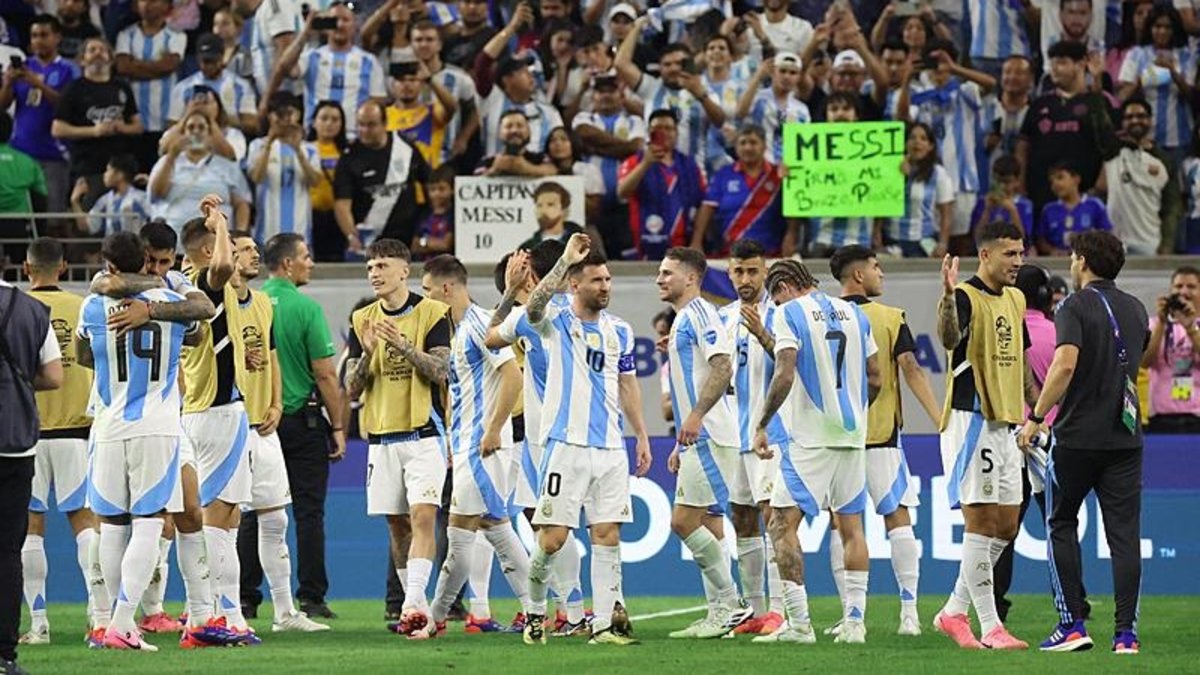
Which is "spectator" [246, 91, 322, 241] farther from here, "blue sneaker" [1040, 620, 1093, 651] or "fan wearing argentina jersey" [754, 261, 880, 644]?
"blue sneaker" [1040, 620, 1093, 651]

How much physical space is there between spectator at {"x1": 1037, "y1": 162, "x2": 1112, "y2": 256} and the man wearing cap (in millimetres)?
8197

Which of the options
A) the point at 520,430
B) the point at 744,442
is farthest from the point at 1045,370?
the point at 520,430

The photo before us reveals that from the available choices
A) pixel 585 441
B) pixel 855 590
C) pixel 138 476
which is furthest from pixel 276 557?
pixel 855 590

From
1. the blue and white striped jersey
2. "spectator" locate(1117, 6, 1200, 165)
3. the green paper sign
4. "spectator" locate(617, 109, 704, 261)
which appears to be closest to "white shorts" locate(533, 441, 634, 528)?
the blue and white striped jersey

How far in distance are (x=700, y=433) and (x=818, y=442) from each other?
1040mm

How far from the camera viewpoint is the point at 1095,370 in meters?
12.5

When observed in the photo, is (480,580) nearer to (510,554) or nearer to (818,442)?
(510,554)

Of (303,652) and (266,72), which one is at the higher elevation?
(266,72)

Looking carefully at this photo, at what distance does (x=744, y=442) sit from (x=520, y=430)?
1.77m

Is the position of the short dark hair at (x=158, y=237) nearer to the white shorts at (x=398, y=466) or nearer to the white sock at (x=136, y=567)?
the white sock at (x=136, y=567)

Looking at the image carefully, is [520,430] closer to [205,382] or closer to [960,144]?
[205,382]

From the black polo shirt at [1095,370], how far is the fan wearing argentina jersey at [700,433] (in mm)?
2166

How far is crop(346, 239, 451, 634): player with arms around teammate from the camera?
13.9 metres

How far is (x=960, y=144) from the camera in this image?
2147 cm
